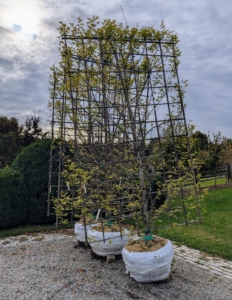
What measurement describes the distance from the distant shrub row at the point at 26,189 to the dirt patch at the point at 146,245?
4.18 m

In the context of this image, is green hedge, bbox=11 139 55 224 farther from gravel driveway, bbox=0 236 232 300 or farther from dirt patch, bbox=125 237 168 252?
dirt patch, bbox=125 237 168 252

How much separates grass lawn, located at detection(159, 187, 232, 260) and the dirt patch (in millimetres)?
758

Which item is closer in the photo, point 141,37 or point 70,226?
point 141,37

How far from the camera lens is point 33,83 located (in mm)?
7375

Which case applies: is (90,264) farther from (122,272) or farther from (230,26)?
(230,26)

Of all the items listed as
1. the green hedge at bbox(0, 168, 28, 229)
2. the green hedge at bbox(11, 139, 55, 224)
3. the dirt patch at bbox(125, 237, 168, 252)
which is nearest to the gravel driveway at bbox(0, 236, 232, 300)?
the dirt patch at bbox(125, 237, 168, 252)

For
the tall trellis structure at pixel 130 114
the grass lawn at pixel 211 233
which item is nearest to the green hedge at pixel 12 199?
the tall trellis structure at pixel 130 114

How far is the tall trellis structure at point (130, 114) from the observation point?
11.5ft

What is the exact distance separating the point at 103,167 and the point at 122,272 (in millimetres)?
1391

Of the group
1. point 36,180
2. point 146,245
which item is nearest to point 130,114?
point 146,245

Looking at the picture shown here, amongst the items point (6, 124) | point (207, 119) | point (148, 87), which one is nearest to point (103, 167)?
point (148, 87)

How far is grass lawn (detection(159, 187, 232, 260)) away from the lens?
15.1 feet

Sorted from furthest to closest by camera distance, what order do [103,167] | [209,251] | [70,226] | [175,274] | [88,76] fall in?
[70,226]
[209,251]
[88,76]
[103,167]
[175,274]

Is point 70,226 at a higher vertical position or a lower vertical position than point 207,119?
lower
